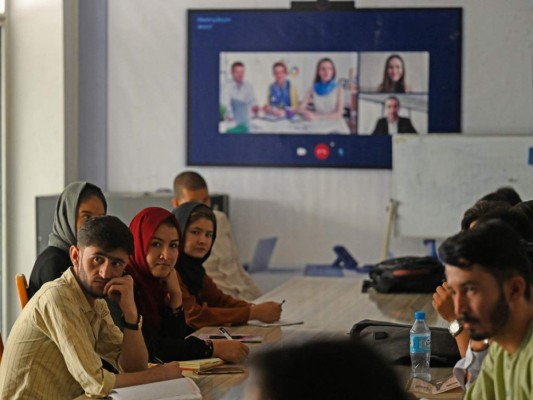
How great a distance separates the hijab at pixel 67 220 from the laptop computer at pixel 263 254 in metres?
2.87

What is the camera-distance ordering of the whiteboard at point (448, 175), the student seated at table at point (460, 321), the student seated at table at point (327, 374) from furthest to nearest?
the whiteboard at point (448, 175) → the student seated at table at point (460, 321) → the student seated at table at point (327, 374)

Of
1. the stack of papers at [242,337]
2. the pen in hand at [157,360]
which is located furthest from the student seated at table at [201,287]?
the pen in hand at [157,360]

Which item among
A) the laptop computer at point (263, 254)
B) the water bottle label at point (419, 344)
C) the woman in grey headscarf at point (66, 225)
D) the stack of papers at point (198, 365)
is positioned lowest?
the laptop computer at point (263, 254)

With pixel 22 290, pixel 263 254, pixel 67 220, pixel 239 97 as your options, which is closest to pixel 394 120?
pixel 239 97

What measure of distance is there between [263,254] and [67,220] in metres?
2.96

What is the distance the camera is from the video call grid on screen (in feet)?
24.0

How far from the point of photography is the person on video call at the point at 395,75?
7336 mm

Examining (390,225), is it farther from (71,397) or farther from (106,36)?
(71,397)

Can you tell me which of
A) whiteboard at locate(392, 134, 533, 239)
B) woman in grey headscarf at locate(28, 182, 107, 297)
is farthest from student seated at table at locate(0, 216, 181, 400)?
whiteboard at locate(392, 134, 533, 239)

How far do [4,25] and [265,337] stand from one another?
4.01 metres

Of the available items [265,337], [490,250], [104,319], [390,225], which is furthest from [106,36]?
[490,250]

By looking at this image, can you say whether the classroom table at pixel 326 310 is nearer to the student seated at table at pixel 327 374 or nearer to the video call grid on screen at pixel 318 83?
the video call grid on screen at pixel 318 83

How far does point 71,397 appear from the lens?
334 centimetres

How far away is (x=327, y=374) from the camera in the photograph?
1.12 meters
